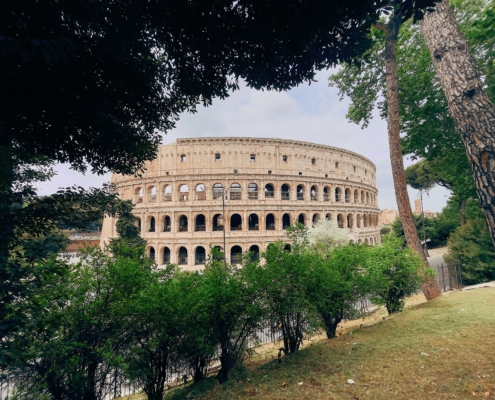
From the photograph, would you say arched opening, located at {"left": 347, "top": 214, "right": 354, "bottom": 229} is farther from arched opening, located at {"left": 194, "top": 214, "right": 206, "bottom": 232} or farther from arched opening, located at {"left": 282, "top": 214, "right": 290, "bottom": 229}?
arched opening, located at {"left": 194, "top": 214, "right": 206, "bottom": 232}

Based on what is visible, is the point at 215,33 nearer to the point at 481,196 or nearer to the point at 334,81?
the point at 481,196

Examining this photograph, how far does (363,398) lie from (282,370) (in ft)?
5.45

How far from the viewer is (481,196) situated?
3154 millimetres

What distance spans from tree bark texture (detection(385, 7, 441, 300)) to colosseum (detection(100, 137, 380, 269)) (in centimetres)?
1679

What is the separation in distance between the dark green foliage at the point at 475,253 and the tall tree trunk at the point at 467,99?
15102 millimetres

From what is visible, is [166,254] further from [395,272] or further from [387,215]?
[387,215]

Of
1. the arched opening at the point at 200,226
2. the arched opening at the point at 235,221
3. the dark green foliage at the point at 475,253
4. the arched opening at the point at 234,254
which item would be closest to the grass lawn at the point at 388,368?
the dark green foliage at the point at 475,253

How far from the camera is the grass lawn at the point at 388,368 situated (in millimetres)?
3674

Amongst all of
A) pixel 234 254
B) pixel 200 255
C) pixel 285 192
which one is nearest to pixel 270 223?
pixel 285 192

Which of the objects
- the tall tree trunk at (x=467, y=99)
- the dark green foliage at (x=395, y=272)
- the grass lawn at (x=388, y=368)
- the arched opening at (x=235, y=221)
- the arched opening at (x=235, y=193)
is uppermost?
the arched opening at (x=235, y=193)

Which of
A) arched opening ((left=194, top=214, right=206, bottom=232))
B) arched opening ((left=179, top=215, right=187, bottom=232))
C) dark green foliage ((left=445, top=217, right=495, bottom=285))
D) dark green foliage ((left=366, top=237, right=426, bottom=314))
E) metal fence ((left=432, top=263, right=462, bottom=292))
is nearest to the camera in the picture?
dark green foliage ((left=366, top=237, right=426, bottom=314))

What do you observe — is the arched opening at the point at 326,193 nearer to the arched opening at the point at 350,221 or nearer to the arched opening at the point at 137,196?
the arched opening at the point at 350,221

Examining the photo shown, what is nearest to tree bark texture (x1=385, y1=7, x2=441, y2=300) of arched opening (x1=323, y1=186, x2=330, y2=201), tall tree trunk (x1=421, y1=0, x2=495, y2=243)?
tall tree trunk (x1=421, y1=0, x2=495, y2=243)

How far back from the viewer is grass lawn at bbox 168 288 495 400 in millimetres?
3674
